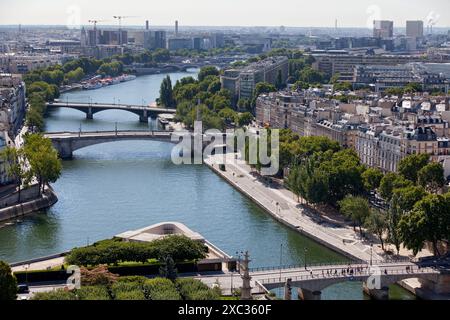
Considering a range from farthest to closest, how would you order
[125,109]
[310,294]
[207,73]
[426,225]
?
1. [207,73]
2. [125,109]
3. [426,225]
4. [310,294]

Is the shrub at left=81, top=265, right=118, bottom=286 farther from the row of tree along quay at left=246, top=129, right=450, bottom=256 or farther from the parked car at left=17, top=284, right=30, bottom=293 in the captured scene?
the row of tree along quay at left=246, top=129, right=450, bottom=256

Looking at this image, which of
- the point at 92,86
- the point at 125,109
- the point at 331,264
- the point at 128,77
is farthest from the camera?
the point at 128,77

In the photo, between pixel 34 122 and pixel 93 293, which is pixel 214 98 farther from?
pixel 93 293

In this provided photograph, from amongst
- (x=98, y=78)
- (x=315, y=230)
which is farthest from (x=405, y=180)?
(x=98, y=78)

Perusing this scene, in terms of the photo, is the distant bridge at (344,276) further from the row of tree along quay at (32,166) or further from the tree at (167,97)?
the tree at (167,97)

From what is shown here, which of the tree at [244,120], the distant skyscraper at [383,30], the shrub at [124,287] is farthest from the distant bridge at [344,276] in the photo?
the distant skyscraper at [383,30]

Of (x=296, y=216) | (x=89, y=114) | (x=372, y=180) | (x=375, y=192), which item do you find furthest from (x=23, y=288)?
(x=89, y=114)
